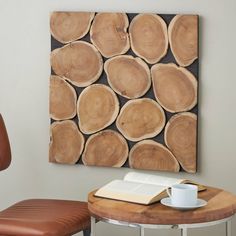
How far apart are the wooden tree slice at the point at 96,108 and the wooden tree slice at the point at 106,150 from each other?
48 millimetres

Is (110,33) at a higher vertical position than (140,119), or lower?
higher

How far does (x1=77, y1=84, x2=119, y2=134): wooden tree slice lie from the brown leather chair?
0.43m

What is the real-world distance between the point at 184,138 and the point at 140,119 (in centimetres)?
24

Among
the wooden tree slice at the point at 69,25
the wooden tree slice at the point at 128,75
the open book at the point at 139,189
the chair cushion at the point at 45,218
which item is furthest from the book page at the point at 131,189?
the wooden tree slice at the point at 69,25

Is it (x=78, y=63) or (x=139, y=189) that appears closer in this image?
(x=139, y=189)

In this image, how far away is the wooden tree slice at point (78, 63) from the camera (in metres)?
3.14

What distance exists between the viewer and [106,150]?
3.18 m

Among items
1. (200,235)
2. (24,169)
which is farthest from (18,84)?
(200,235)

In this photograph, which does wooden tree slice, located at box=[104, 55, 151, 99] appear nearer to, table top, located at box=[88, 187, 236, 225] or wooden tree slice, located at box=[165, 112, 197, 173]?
wooden tree slice, located at box=[165, 112, 197, 173]

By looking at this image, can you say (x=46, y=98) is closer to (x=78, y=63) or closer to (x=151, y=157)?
(x=78, y=63)

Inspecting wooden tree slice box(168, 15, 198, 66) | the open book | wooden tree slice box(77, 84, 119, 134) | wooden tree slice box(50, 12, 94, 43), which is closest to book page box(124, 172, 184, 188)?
the open book

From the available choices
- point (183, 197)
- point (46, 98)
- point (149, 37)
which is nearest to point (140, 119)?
point (149, 37)

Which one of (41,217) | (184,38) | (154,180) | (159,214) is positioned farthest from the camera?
(184,38)

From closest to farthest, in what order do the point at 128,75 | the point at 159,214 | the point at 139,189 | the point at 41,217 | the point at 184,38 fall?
the point at 159,214
the point at 139,189
the point at 41,217
the point at 184,38
the point at 128,75
